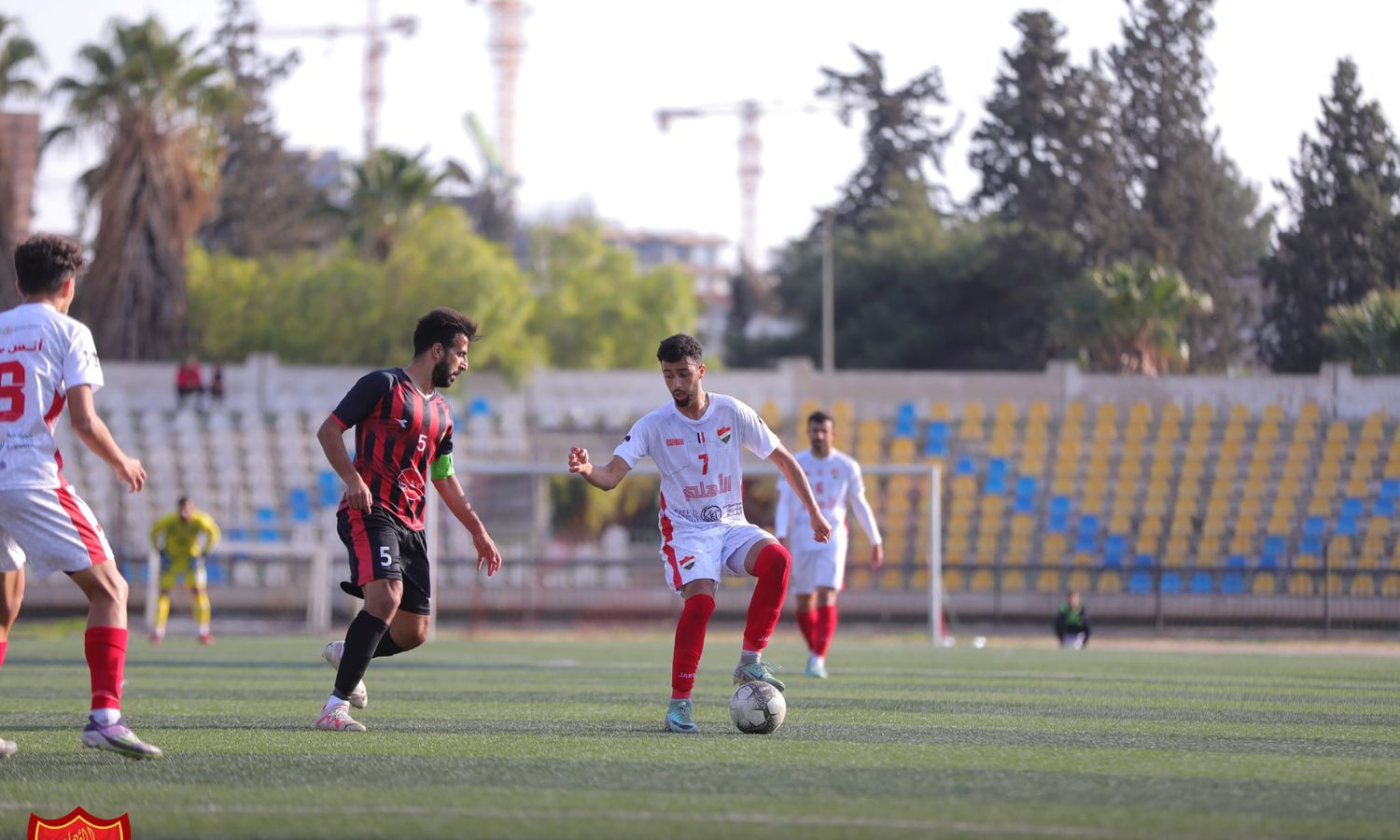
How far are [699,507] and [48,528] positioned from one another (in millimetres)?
3204

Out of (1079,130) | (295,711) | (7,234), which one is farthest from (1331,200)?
(295,711)

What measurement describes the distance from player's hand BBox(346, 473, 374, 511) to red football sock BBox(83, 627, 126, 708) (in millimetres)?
1239

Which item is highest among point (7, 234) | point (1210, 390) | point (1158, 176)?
point (1158, 176)

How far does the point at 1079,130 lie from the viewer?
5200cm

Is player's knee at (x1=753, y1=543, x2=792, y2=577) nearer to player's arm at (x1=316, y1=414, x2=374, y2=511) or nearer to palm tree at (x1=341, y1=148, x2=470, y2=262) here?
player's arm at (x1=316, y1=414, x2=374, y2=511)

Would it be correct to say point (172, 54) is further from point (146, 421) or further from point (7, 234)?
point (146, 421)

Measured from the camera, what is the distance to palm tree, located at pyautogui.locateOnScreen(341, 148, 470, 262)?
1951 inches

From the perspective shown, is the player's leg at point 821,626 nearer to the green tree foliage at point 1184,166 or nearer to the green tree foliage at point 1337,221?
the green tree foliage at point 1337,221

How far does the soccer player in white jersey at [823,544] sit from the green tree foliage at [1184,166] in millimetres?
36253

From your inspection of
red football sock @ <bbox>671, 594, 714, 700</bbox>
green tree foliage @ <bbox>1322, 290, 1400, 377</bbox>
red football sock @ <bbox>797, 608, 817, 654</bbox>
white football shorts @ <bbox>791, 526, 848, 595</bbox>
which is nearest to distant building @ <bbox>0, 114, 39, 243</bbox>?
white football shorts @ <bbox>791, 526, 848, 595</bbox>

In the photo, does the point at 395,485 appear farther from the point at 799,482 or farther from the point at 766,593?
the point at 799,482

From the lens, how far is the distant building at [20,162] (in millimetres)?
34594

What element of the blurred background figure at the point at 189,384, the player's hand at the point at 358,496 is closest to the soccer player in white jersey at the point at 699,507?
the player's hand at the point at 358,496

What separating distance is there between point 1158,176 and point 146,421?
29906 mm
